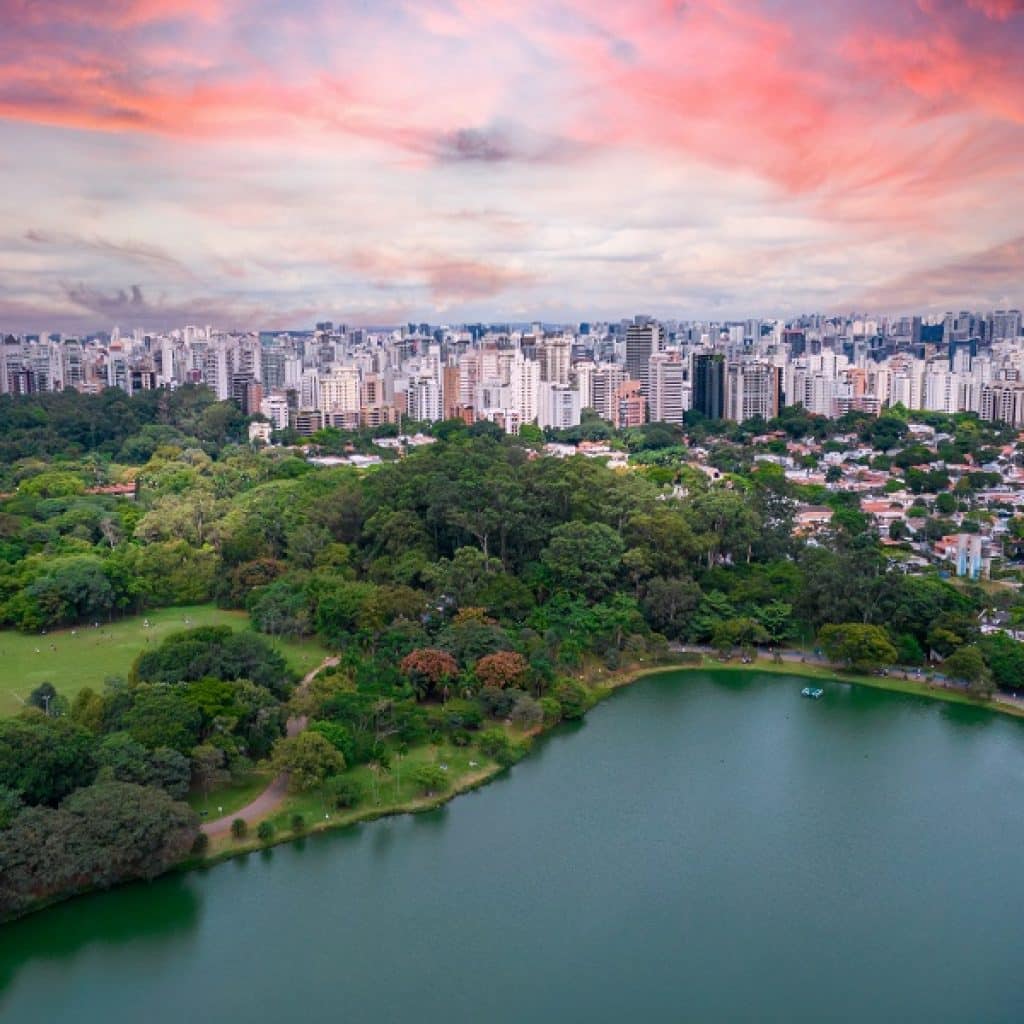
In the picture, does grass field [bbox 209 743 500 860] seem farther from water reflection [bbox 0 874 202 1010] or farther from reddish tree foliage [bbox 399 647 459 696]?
reddish tree foliage [bbox 399 647 459 696]

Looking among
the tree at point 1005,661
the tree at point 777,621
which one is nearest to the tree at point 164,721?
the tree at point 777,621

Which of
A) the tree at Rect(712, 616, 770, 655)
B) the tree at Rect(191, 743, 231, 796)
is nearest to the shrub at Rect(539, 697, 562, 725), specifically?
the tree at Rect(712, 616, 770, 655)

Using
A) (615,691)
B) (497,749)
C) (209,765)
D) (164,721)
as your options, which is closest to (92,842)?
(209,765)

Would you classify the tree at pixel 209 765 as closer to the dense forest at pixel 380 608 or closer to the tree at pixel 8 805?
the dense forest at pixel 380 608

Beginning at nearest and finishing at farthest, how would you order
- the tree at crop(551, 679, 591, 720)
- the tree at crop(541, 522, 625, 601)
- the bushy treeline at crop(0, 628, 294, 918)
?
the bushy treeline at crop(0, 628, 294, 918) < the tree at crop(551, 679, 591, 720) < the tree at crop(541, 522, 625, 601)

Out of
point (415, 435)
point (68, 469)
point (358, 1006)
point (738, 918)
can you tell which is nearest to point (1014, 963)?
point (738, 918)

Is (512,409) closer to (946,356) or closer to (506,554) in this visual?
(506,554)
